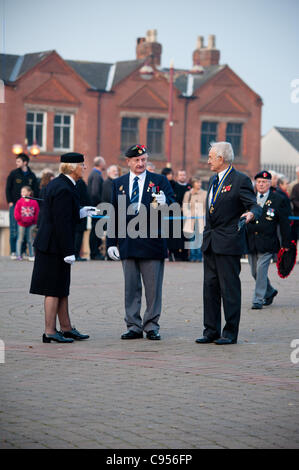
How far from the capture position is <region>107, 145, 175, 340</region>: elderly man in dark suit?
9391mm

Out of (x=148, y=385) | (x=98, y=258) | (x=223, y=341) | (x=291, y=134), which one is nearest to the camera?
(x=148, y=385)

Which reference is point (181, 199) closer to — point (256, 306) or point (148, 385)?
point (256, 306)

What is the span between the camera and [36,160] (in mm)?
47906

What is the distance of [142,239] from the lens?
9414 millimetres

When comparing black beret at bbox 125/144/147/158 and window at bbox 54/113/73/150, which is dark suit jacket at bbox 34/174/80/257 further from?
window at bbox 54/113/73/150

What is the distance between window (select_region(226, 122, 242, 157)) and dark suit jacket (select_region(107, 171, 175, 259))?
142ft

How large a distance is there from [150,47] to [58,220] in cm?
4723

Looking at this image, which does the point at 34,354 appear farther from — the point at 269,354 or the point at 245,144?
the point at 245,144

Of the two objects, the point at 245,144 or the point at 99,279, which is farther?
the point at 245,144

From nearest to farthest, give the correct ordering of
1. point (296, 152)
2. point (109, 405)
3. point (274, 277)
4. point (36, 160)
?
point (109, 405)
point (274, 277)
point (36, 160)
point (296, 152)

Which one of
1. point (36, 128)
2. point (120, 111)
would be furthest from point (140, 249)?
point (120, 111)

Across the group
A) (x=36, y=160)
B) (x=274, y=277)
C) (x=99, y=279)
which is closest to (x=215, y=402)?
(x=99, y=279)

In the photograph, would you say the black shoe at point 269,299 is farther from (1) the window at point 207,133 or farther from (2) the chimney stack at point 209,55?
(2) the chimney stack at point 209,55

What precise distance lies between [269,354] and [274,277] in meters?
8.21
